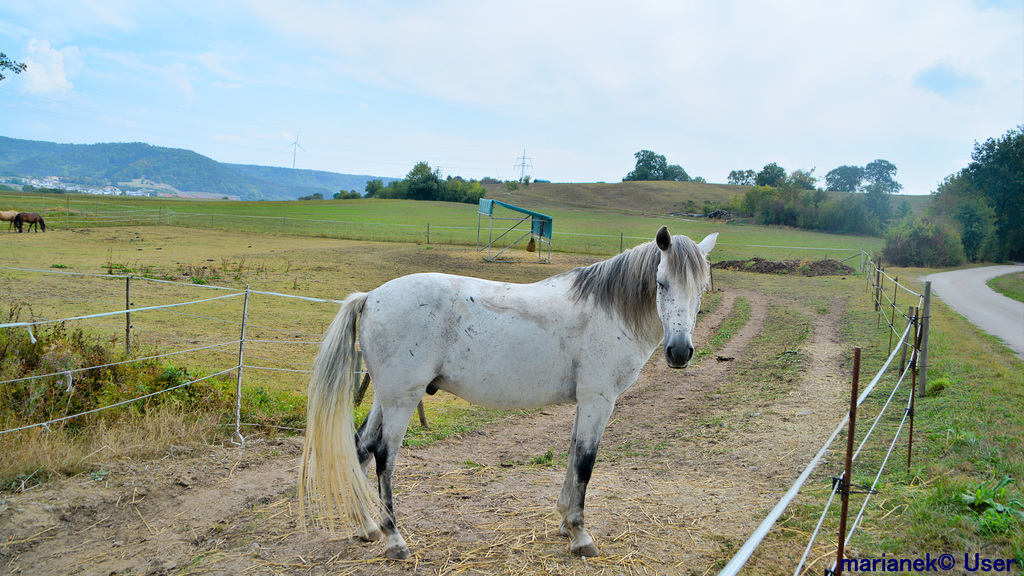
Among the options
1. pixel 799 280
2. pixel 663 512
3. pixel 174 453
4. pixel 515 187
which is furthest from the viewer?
pixel 515 187

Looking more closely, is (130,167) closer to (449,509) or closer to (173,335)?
(173,335)

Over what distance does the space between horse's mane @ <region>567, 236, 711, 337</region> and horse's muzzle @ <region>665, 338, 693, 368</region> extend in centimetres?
33

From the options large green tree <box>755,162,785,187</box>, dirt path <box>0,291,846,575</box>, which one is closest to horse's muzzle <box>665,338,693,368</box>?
dirt path <box>0,291,846,575</box>

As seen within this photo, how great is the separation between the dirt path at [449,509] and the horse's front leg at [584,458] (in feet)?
0.31

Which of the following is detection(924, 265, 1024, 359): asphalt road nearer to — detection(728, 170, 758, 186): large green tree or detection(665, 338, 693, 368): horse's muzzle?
detection(665, 338, 693, 368): horse's muzzle

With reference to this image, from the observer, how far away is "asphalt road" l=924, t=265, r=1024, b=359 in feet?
34.7

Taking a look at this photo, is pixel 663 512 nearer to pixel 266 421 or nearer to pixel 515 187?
pixel 266 421

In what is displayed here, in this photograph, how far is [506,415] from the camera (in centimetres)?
638

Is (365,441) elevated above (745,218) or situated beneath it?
situated beneath

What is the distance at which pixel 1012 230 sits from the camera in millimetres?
35094

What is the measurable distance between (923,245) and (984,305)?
52.3ft

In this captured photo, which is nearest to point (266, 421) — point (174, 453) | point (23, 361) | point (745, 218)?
point (174, 453)

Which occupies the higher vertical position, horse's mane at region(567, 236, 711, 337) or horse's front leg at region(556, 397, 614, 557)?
horse's mane at region(567, 236, 711, 337)

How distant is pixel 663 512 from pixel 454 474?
167 centimetres
